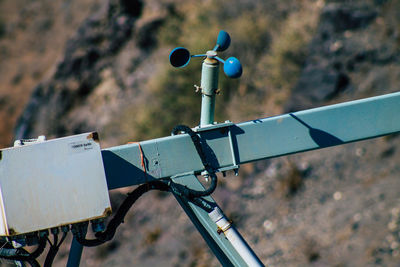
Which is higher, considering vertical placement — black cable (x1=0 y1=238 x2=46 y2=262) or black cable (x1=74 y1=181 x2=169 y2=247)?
black cable (x1=0 y1=238 x2=46 y2=262)

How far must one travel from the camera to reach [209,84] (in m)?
2.84

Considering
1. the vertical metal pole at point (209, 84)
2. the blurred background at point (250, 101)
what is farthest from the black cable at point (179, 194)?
the blurred background at point (250, 101)

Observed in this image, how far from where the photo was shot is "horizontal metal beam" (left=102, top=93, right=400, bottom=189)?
2.81 metres

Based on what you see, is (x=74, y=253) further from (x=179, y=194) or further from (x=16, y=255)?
(x=179, y=194)

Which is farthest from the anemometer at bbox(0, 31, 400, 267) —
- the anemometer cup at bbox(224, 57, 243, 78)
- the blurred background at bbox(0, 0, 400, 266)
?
the blurred background at bbox(0, 0, 400, 266)

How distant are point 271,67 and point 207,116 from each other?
8.03 metres

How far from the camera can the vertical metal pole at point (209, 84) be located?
2.77m

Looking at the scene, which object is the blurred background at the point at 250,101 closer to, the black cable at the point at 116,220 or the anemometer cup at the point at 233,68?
the black cable at the point at 116,220

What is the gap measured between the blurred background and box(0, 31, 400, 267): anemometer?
4.24 metres

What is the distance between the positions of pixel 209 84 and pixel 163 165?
1.93ft

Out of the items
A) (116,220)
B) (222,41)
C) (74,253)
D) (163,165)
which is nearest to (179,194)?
(163,165)

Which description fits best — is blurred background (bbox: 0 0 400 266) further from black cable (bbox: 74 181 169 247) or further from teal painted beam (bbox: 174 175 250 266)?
black cable (bbox: 74 181 169 247)

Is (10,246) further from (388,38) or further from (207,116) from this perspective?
(388,38)

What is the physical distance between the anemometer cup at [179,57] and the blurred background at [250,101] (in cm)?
498
